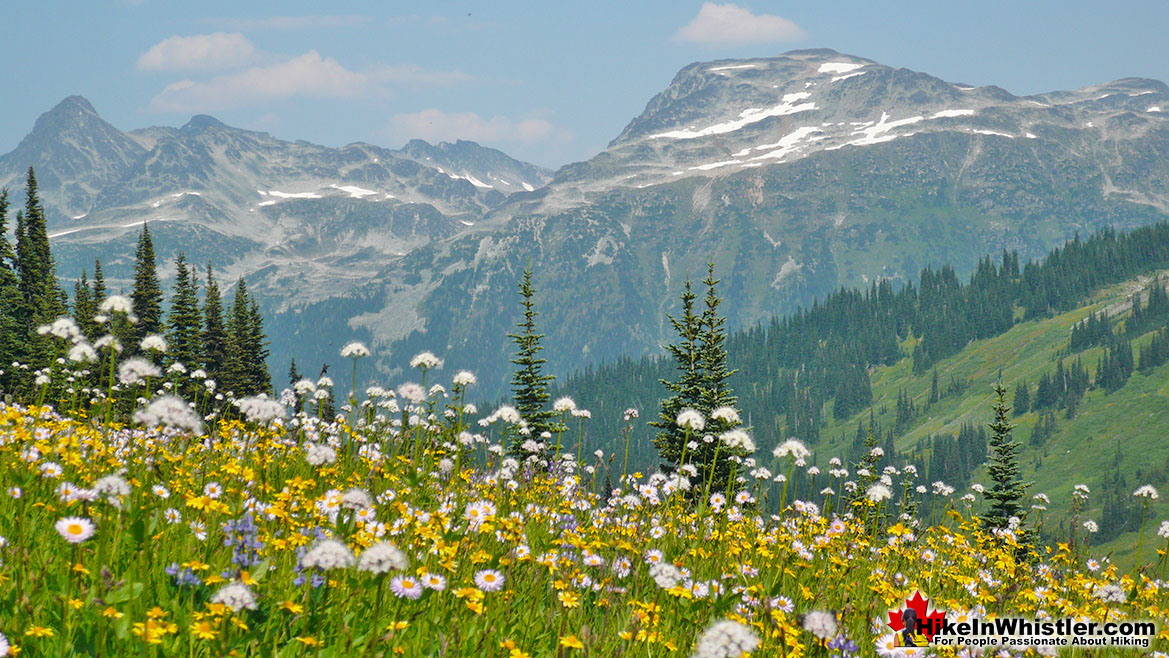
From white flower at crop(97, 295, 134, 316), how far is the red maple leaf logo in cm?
795

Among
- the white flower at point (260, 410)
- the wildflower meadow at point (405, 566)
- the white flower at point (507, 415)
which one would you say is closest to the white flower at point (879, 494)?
the wildflower meadow at point (405, 566)

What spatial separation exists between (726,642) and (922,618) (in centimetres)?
314

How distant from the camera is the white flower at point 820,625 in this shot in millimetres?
3902

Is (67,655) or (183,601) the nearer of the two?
(67,655)

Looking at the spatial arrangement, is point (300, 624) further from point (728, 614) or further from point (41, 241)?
point (41, 241)

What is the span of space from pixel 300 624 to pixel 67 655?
1.26m

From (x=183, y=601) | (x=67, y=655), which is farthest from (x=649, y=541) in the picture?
(x=67, y=655)

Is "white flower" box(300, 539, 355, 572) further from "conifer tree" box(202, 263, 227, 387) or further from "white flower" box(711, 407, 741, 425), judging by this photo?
"conifer tree" box(202, 263, 227, 387)

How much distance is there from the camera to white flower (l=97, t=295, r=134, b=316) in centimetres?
728

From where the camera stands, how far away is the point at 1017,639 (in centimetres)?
650

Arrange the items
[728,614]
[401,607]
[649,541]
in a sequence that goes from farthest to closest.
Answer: [649,541] < [728,614] < [401,607]

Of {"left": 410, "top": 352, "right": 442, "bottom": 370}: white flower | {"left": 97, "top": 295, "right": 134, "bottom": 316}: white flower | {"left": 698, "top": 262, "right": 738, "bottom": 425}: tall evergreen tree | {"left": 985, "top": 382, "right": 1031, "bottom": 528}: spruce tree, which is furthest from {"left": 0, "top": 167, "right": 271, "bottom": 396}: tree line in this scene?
{"left": 985, "top": 382, "right": 1031, "bottom": 528}: spruce tree

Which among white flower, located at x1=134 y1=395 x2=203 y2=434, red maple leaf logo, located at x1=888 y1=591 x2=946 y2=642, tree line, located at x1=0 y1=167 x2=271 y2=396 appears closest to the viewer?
white flower, located at x1=134 y1=395 x2=203 y2=434

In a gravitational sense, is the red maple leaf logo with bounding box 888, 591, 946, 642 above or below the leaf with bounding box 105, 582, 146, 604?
below
